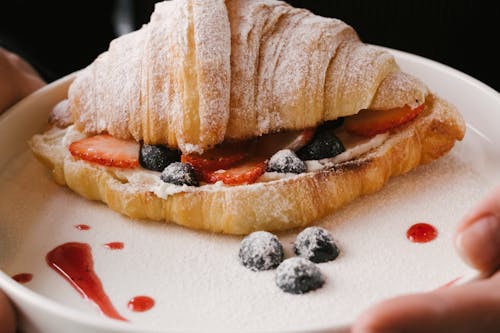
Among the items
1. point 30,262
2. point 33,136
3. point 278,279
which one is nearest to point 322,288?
point 278,279

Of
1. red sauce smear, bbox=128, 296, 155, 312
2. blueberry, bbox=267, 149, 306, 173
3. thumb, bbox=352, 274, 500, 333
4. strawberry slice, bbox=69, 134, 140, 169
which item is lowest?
red sauce smear, bbox=128, 296, 155, 312

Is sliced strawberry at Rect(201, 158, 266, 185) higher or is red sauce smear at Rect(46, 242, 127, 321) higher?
sliced strawberry at Rect(201, 158, 266, 185)

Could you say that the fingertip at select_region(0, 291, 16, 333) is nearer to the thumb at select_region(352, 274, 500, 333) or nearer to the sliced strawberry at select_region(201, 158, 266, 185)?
the sliced strawberry at select_region(201, 158, 266, 185)

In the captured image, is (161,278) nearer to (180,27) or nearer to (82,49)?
(180,27)

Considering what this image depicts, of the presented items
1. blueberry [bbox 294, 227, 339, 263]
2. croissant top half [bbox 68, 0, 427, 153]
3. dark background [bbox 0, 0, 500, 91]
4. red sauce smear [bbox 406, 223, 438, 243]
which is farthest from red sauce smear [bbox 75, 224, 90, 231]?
dark background [bbox 0, 0, 500, 91]

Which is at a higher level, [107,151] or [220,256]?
[107,151]

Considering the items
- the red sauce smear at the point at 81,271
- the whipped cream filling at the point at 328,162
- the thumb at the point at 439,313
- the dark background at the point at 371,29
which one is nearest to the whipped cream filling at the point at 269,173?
the whipped cream filling at the point at 328,162

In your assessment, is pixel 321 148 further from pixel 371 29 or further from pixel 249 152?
pixel 371 29

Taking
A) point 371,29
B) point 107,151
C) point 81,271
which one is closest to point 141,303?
point 81,271
